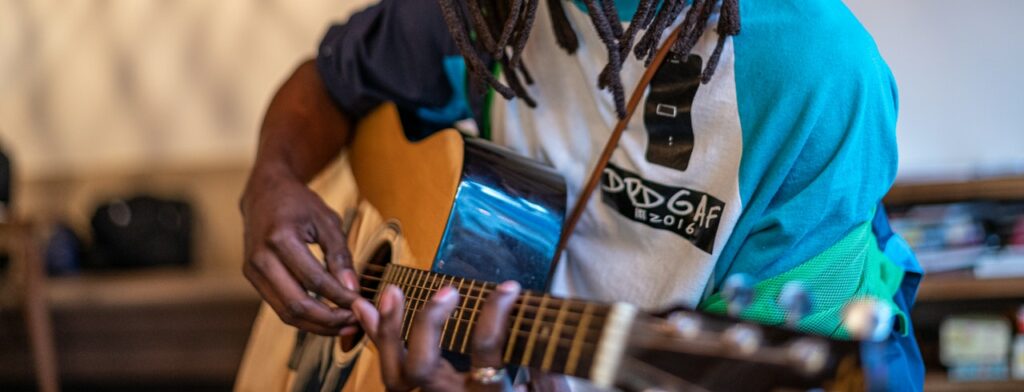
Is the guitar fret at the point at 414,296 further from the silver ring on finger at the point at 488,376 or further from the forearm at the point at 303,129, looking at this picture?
the forearm at the point at 303,129

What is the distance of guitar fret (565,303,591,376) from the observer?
2.03ft

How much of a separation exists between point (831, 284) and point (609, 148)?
0.26 meters

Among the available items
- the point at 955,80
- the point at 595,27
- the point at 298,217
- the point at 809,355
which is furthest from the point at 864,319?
the point at 955,80

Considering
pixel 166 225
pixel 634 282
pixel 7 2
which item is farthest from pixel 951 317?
pixel 7 2

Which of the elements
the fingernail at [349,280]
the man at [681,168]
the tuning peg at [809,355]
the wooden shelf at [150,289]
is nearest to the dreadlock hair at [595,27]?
the man at [681,168]

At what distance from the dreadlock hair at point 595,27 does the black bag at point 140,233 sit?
2174mm

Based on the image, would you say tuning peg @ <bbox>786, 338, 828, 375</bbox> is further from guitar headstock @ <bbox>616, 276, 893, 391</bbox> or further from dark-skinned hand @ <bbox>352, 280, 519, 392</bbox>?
dark-skinned hand @ <bbox>352, 280, 519, 392</bbox>

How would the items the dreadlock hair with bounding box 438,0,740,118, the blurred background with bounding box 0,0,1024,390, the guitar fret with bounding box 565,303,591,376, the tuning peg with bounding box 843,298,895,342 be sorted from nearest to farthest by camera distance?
the tuning peg with bounding box 843,298,895,342
the guitar fret with bounding box 565,303,591,376
the dreadlock hair with bounding box 438,0,740,118
the blurred background with bounding box 0,0,1024,390

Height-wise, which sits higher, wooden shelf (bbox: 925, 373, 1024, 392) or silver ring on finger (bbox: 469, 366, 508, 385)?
silver ring on finger (bbox: 469, 366, 508, 385)

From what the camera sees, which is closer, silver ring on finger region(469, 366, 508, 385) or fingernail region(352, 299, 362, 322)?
silver ring on finger region(469, 366, 508, 385)

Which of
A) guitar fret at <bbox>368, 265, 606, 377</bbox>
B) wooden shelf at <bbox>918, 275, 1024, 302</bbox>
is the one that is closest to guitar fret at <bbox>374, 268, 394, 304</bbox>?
guitar fret at <bbox>368, 265, 606, 377</bbox>

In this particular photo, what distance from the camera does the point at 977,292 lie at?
6.68 feet

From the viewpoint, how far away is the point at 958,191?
2113 mm

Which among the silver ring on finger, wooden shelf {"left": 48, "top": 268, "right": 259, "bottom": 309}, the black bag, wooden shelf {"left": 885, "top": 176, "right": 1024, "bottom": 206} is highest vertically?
the silver ring on finger
